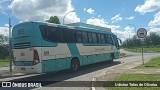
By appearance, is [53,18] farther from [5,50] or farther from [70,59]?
[70,59]

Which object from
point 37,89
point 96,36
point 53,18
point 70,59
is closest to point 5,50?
point 53,18

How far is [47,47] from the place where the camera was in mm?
17500

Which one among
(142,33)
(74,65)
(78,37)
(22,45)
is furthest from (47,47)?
(142,33)

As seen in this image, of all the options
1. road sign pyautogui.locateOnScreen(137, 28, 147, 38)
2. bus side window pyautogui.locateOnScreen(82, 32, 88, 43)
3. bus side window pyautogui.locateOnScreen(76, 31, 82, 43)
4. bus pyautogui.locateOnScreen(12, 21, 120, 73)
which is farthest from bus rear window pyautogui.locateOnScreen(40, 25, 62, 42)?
road sign pyautogui.locateOnScreen(137, 28, 147, 38)

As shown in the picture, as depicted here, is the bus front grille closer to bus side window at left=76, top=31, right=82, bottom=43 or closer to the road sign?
bus side window at left=76, top=31, right=82, bottom=43

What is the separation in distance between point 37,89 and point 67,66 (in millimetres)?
6781

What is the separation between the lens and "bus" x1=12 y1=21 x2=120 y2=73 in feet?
55.4

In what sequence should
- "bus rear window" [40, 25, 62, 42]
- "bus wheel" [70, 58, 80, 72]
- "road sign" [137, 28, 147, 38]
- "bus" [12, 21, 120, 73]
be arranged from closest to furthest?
"bus" [12, 21, 120, 73], "bus rear window" [40, 25, 62, 42], "bus wheel" [70, 58, 80, 72], "road sign" [137, 28, 147, 38]

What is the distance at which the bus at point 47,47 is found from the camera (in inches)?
665

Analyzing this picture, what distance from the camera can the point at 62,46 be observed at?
63.1 ft

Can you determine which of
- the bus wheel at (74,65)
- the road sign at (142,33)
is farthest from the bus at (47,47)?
the road sign at (142,33)

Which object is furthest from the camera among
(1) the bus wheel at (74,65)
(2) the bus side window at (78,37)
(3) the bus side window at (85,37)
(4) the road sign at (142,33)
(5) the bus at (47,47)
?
(4) the road sign at (142,33)

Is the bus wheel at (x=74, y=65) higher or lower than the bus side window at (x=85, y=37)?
lower

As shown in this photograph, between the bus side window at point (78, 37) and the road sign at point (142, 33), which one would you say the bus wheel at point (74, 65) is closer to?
the bus side window at point (78, 37)
